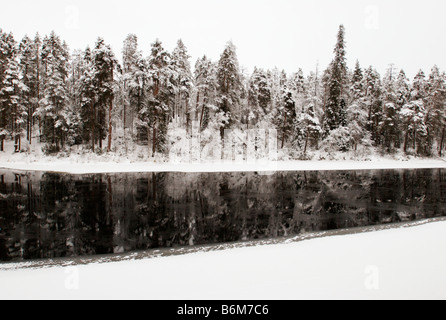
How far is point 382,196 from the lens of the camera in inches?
642

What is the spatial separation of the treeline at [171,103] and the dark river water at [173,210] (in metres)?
15.7

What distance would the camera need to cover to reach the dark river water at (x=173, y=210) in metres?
8.41

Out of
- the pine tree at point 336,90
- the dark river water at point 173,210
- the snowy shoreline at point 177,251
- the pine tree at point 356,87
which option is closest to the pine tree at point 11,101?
the dark river water at point 173,210

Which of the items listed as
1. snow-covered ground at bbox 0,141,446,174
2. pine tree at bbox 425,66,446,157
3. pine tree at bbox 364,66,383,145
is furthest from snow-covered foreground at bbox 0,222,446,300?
pine tree at bbox 425,66,446,157

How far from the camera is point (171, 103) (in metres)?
38.2

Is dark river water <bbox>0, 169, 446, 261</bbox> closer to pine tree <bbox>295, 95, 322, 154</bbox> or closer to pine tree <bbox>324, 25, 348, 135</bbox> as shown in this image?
pine tree <bbox>295, 95, 322, 154</bbox>

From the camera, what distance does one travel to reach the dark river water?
841 centimetres

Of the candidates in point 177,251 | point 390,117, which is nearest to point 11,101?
point 177,251

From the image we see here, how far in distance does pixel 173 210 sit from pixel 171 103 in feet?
94.5

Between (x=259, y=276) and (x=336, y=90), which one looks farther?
(x=336, y=90)

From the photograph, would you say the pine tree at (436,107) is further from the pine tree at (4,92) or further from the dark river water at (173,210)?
the pine tree at (4,92)

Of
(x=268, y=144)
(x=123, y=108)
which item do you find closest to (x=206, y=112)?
(x=268, y=144)

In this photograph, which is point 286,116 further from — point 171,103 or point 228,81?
point 171,103
